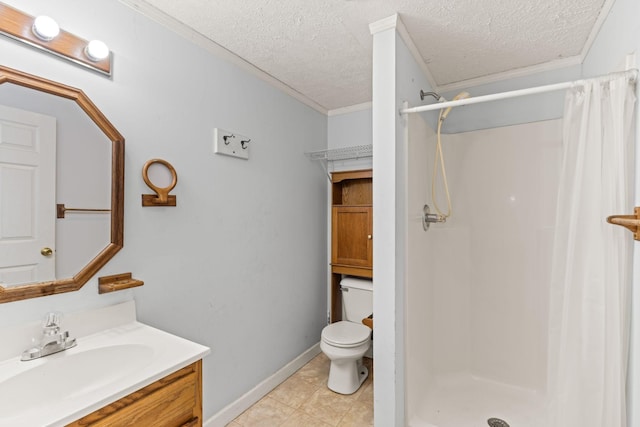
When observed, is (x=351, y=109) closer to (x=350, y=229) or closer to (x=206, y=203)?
(x=350, y=229)

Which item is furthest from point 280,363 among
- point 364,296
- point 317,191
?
point 317,191

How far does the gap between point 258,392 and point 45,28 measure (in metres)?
2.23

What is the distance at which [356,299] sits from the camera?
8.59 feet

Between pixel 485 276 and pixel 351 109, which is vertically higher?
→ pixel 351 109

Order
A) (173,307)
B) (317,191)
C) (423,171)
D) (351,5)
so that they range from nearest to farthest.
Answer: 1. (351,5)
2. (173,307)
3. (423,171)
4. (317,191)

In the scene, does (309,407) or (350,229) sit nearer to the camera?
(309,407)

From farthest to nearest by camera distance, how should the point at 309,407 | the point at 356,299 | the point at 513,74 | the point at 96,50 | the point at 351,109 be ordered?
the point at 351,109 < the point at 356,299 < the point at 513,74 < the point at 309,407 < the point at 96,50

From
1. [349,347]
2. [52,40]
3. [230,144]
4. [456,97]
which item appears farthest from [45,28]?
[349,347]

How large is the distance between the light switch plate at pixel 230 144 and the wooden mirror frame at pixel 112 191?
0.53 meters

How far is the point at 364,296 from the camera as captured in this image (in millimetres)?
2574

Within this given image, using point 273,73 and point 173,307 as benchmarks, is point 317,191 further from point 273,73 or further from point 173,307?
point 173,307

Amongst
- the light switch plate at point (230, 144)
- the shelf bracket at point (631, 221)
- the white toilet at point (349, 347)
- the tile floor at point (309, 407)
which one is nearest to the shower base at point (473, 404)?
the tile floor at point (309, 407)

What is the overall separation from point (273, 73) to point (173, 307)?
1659 millimetres

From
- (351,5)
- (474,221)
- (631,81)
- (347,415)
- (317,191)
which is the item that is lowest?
(347,415)
